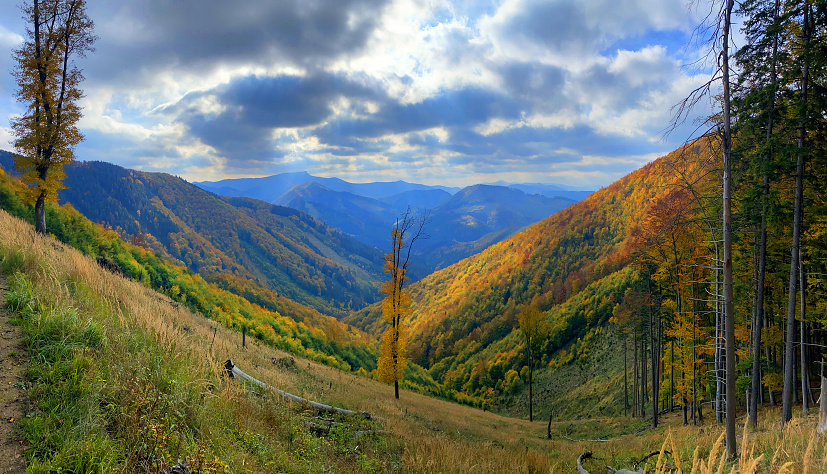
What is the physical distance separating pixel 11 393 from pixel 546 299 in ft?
295

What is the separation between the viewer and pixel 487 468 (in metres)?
6.70

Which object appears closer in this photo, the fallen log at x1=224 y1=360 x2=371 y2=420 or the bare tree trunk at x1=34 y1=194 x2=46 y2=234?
the fallen log at x1=224 y1=360 x2=371 y2=420

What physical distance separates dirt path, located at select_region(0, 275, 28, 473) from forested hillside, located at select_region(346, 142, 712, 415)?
138 feet

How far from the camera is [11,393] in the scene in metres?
3.75

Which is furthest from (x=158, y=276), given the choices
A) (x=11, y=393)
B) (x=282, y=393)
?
(x=11, y=393)

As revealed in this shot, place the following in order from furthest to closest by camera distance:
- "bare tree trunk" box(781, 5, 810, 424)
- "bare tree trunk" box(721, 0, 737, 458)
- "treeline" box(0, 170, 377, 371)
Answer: "treeline" box(0, 170, 377, 371), "bare tree trunk" box(781, 5, 810, 424), "bare tree trunk" box(721, 0, 737, 458)

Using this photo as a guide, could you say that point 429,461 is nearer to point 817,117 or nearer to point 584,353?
point 817,117

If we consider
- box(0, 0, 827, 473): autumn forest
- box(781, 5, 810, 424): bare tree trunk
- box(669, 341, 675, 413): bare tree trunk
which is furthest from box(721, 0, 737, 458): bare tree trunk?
box(669, 341, 675, 413): bare tree trunk

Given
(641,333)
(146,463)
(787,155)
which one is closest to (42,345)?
(146,463)

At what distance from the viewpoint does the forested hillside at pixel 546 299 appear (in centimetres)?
5816

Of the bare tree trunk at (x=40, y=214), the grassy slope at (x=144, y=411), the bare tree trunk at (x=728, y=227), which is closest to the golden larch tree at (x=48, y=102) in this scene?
the bare tree trunk at (x=40, y=214)

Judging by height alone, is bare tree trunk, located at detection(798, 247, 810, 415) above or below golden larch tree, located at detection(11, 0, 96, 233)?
below

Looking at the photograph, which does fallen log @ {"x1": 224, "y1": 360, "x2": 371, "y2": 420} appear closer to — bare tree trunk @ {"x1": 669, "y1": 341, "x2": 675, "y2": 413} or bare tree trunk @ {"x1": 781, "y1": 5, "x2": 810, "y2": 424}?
bare tree trunk @ {"x1": 781, "y1": 5, "x2": 810, "y2": 424}

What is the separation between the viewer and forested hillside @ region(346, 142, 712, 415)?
2290 inches
